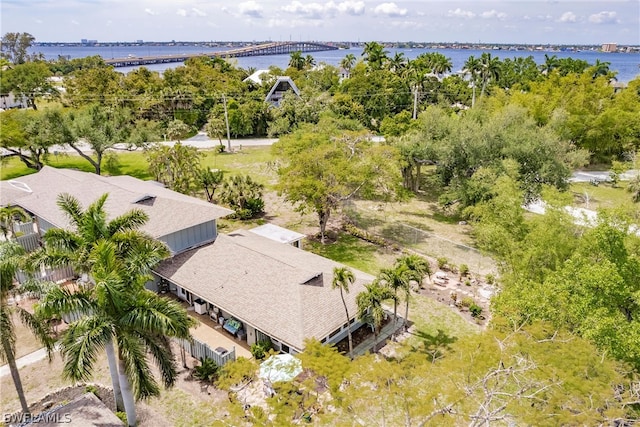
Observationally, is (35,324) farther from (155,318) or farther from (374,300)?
(374,300)

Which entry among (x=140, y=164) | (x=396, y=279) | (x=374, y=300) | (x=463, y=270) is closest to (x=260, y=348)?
(x=374, y=300)

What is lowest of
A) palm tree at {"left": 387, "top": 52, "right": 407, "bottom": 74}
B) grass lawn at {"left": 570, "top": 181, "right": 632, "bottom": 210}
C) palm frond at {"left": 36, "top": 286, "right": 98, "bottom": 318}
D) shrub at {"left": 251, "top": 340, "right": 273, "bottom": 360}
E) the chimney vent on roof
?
grass lawn at {"left": 570, "top": 181, "right": 632, "bottom": 210}

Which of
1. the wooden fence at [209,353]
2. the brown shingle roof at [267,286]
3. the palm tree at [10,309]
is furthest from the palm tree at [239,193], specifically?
the palm tree at [10,309]

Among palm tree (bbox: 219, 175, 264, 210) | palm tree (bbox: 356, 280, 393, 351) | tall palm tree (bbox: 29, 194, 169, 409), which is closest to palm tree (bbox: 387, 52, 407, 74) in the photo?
palm tree (bbox: 219, 175, 264, 210)

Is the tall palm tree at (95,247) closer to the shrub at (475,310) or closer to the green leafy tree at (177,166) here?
the shrub at (475,310)

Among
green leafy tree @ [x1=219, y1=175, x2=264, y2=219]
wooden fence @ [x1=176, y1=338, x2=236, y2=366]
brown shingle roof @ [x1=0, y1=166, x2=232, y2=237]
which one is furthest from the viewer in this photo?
green leafy tree @ [x1=219, y1=175, x2=264, y2=219]

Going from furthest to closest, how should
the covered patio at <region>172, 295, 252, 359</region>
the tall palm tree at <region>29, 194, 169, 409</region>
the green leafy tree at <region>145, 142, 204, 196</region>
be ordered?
1. the green leafy tree at <region>145, 142, 204, 196</region>
2. the covered patio at <region>172, 295, 252, 359</region>
3. the tall palm tree at <region>29, 194, 169, 409</region>

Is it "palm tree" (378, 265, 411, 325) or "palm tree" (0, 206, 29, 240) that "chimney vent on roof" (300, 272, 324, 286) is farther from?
"palm tree" (0, 206, 29, 240)

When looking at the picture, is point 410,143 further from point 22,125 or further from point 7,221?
point 22,125
